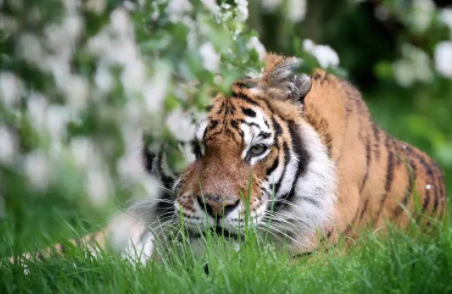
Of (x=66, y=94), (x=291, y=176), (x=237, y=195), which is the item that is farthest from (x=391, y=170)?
(x=66, y=94)

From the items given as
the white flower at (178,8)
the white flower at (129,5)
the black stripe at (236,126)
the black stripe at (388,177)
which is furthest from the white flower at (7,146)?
Answer: the black stripe at (388,177)

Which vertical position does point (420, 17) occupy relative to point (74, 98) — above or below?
above

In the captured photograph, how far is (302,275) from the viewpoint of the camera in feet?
9.26

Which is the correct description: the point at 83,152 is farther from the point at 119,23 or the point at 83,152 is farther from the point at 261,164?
the point at 261,164

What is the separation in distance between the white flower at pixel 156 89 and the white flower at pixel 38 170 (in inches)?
13.8

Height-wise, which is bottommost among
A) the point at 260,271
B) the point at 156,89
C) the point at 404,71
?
the point at 260,271

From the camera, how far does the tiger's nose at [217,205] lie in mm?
3176

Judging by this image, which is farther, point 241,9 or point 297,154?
point 297,154

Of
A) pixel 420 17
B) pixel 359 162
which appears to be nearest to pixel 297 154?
pixel 359 162

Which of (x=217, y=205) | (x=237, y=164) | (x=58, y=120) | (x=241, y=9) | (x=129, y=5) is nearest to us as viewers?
(x=58, y=120)

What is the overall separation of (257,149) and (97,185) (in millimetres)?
1518

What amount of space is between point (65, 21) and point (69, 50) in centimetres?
8

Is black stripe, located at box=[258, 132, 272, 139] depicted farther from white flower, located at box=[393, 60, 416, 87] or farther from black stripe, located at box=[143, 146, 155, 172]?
white flower, located at box=[393, 60, 416, 87]

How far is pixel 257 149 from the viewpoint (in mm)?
3422
